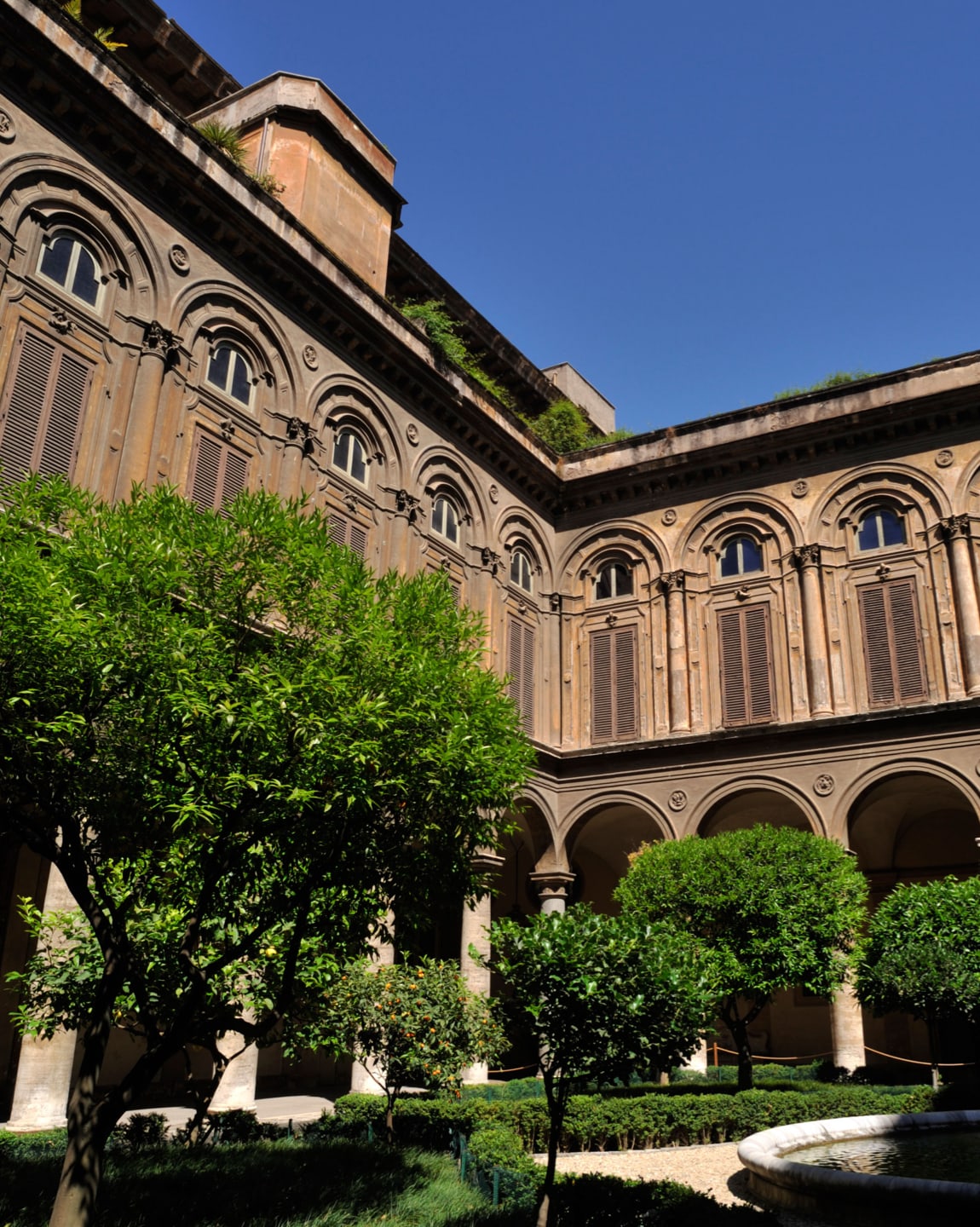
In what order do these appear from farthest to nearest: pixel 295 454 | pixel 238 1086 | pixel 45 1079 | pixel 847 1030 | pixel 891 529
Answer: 1. pixel 891 529
2. pixel 847 1030
3. pixel 295 454
4. pixel 238 1086
5. pixel 45 1079

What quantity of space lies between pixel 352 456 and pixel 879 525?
445 inches

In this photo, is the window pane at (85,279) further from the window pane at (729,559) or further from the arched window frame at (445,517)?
the window pane at (729,559)

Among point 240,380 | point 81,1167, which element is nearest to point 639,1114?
point 81,1167

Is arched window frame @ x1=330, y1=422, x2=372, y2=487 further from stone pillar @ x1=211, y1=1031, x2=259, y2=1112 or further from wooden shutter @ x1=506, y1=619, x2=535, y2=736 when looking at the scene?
stone pillar @ x1=211, y1=1031, x2=259, y2=1112

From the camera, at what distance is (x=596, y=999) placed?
8953mm

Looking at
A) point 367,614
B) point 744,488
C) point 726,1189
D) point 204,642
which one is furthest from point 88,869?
point 744,488

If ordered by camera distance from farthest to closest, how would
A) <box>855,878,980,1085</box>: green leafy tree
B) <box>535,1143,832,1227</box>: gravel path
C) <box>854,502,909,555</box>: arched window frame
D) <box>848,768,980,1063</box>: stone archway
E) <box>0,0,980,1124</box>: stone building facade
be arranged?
1. <box>848,768,980,1063</box>: stone archway
2. <box>854,502,909,555</box>: arched window frame
3. <box>855,878,980,1085</box>: green leafy tree
4. <box>0,0,980,1124</box>: stone building facade
5. <box>535,1143,832,1227</box>: gravel path

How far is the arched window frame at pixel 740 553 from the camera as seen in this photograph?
24.3 meters

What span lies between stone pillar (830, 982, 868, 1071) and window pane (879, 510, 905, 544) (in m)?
9.08

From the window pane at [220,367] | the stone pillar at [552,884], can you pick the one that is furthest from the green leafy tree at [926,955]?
the window pane at [220,367]

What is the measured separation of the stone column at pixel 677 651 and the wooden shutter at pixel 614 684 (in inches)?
36.4

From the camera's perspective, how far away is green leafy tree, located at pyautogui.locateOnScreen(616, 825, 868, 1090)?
1717cm

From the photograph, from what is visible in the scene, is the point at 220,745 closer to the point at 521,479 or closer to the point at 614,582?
the point at 521,479

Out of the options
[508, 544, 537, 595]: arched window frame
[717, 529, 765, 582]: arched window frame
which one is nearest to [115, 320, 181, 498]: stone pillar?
[508, 544, 537, 595]: arched window frame
